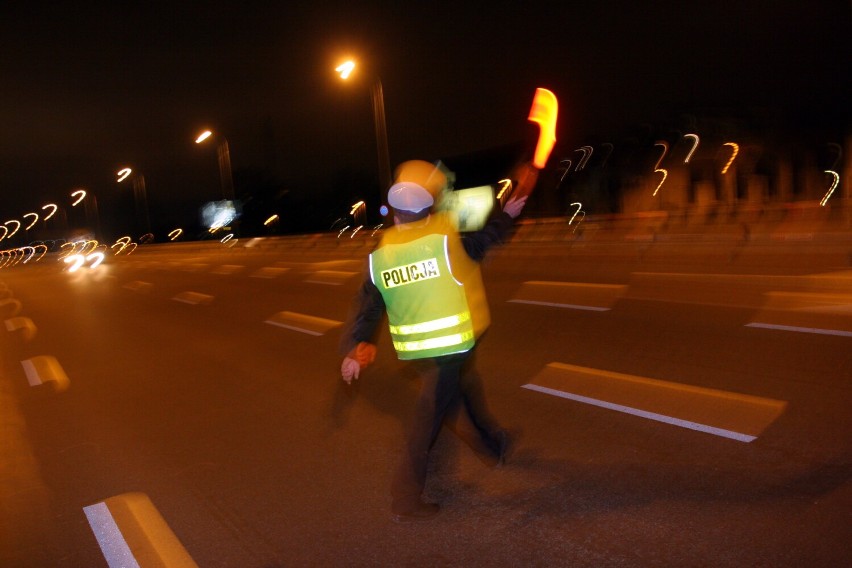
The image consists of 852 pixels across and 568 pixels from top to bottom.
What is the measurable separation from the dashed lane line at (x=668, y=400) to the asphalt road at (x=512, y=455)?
3 cm

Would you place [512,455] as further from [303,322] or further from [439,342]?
[303,322]

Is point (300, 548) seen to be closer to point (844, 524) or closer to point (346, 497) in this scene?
point (346, 497)

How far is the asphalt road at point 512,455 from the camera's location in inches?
167

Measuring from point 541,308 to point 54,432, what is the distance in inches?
281

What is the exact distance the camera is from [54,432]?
7434 millimetres

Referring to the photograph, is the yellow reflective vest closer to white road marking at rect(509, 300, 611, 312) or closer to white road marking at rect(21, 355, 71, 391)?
white road marking at rect(21, 355, 71, 391)

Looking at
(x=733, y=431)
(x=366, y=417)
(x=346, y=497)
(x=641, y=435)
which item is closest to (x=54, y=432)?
(x=366, y=417)

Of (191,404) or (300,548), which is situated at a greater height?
(300,548)

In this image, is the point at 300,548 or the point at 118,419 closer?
the point at 300,548

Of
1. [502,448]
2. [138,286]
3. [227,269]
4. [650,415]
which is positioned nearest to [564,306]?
[650,415]

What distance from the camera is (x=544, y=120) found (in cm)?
388

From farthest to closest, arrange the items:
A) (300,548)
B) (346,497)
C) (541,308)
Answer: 1. (541,308)
2. (346,497)
3. (300,548)

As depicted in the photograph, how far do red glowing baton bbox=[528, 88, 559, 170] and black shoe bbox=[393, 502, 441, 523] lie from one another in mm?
2104

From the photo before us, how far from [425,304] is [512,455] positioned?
173 centimetres
